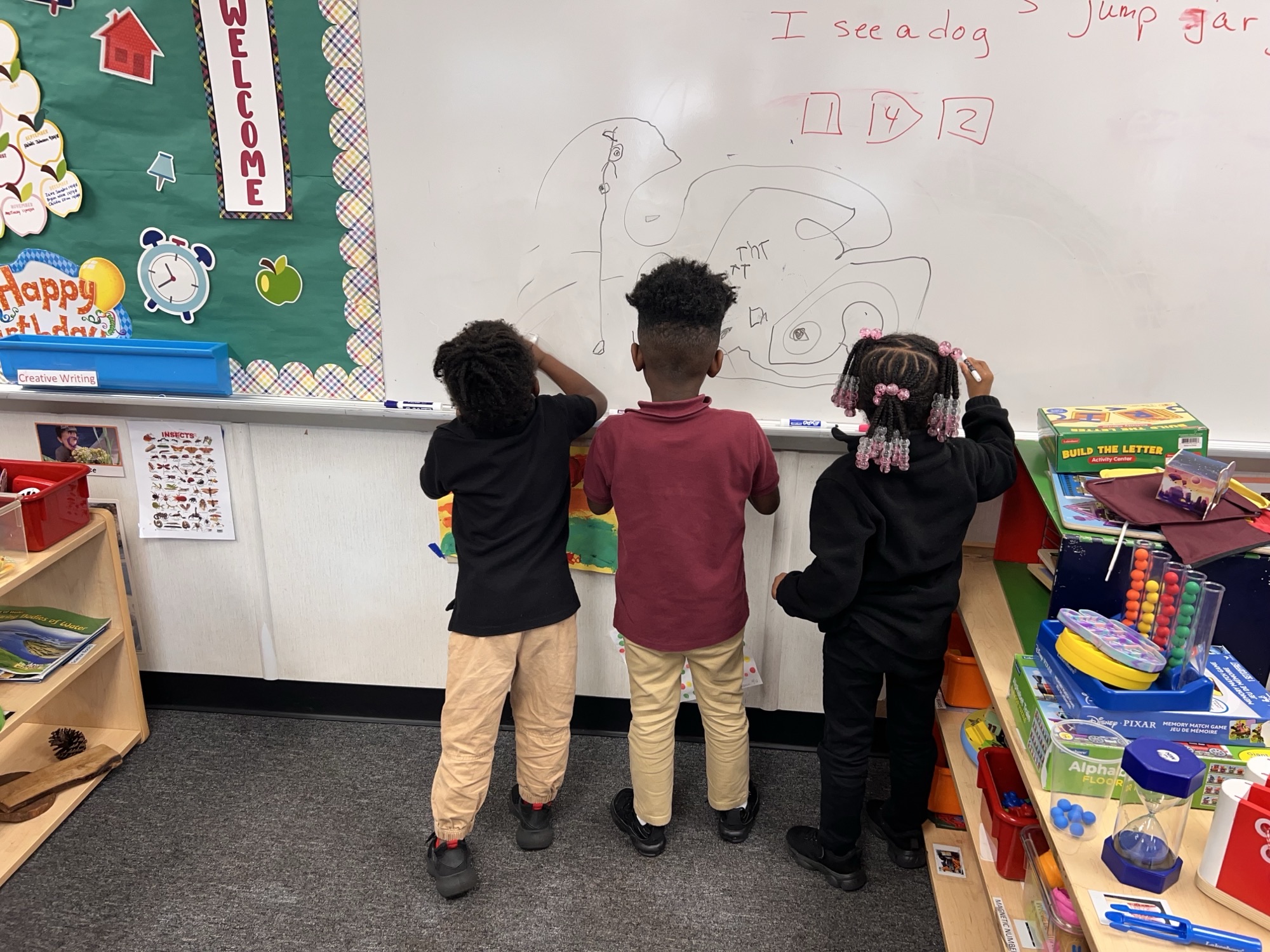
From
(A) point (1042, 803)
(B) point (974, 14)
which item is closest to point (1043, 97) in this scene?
(B) point (974, 14)

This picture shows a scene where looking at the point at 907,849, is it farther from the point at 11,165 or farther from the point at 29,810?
the point at 11,165

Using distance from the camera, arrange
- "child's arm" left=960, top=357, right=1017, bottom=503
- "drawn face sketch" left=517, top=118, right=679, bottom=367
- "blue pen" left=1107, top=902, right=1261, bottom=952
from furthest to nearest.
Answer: "drawn face sketch" left=517, top=118, right=679, bottom=367 → "child's arm" left=960, top=357, right=1017, bottom=503 → "blue pen" left=1107, top=902, right=1261, bottom=952

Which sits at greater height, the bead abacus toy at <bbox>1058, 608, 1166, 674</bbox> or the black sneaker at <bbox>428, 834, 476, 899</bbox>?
the bead abacus toy at <bbox>1058, 608, 1166, 674</bbox>

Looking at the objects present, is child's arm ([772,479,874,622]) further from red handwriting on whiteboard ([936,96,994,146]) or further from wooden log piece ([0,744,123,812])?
wooden log piece ([0,744,123,812])

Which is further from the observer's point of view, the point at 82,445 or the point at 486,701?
the point at 82,445

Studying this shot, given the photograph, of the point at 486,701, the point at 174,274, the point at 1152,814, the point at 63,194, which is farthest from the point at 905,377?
the point at 63,194

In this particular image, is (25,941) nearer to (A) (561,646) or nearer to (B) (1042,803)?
(A) (561,646)

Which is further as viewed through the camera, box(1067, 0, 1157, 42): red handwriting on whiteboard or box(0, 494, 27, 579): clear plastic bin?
box(0, 494, 27, 579): clear plastic bin

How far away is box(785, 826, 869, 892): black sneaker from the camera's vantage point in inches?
74.1

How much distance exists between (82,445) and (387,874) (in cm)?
138

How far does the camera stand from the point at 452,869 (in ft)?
6.06

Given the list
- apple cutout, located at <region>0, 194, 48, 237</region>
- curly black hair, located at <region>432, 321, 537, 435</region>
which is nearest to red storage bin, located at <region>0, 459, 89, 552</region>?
apple cutout, located at <region>0, 194, 48, 237</region>

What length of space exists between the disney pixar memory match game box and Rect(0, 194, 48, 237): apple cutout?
2.35 meters

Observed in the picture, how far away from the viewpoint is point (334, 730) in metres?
2.41
